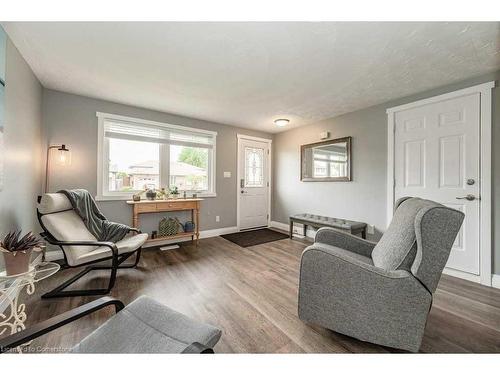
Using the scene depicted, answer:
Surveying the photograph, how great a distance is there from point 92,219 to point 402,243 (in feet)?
9.89

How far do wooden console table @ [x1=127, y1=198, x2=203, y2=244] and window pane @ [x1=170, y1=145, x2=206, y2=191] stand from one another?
452mm

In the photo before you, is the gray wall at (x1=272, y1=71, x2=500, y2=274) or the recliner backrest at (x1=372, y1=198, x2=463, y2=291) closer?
the recliner backrest at (x1=372, y1=198, x2=463, y2=291)

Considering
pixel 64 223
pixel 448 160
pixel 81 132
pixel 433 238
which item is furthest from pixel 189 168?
pixel 448 160

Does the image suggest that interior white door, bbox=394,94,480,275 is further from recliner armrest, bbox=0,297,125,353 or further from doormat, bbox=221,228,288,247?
recliner armrest, bbox=0,297,125,353

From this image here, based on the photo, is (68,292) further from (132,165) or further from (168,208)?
(132,165)

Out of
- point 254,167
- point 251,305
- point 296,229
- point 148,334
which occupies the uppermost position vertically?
point 254,167

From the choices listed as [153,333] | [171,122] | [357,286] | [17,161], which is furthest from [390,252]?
[171,122]

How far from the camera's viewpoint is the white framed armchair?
195 cm

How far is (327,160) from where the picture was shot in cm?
386

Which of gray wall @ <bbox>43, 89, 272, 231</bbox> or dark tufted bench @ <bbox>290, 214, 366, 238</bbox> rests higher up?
gray wall @ <bbox>43, 89, 272, 231</bbox>

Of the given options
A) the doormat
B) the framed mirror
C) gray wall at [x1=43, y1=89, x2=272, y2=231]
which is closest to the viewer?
gray wall at [x1=43, y1=89, x2=272, y2=231]

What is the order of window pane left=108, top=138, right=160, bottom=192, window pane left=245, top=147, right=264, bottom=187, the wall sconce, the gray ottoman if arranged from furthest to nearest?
window pane left=245, top=147, right=264, bottom=187 → window pane left=108, top=138, right=160, bottom=192 → the wall sconce → the gray ottoman

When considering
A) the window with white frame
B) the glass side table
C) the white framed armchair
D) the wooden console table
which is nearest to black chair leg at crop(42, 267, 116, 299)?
the white framed armchair
